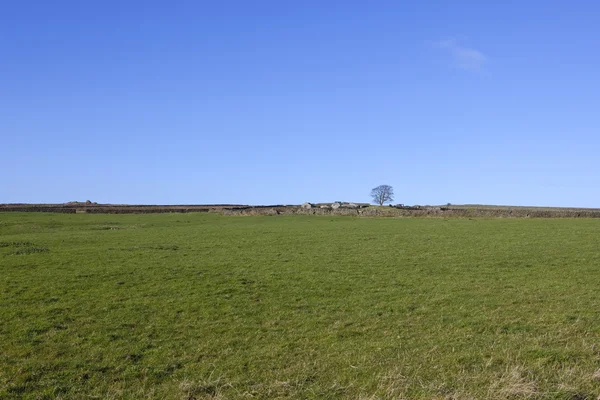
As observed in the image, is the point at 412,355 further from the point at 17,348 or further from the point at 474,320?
the point at 17,348

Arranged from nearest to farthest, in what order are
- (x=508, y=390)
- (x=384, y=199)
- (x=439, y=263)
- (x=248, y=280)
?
(x=508, y=390) → (x=248, y=280) → (x=439, y=263) → (x=384, y=199)

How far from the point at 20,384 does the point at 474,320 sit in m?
9.49

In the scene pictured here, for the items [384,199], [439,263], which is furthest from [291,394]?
[384,199]

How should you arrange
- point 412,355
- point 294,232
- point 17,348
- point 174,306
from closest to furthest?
1. point 412,355
2. point 17,348
3. point 174,306
4. point 294,232

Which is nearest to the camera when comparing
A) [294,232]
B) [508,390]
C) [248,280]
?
[508,390]

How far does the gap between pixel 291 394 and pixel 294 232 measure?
89.9ft

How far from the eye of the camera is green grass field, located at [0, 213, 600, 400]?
842cm

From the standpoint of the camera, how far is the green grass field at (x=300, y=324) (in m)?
8.42

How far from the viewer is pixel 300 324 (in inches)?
482

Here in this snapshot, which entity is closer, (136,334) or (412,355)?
(412,355)

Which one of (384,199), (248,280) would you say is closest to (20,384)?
(248,280)

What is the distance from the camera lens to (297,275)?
1823 cm

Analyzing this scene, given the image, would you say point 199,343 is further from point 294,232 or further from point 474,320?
point 294,232

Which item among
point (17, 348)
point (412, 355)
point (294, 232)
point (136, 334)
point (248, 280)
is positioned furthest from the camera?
point (294, 232)
